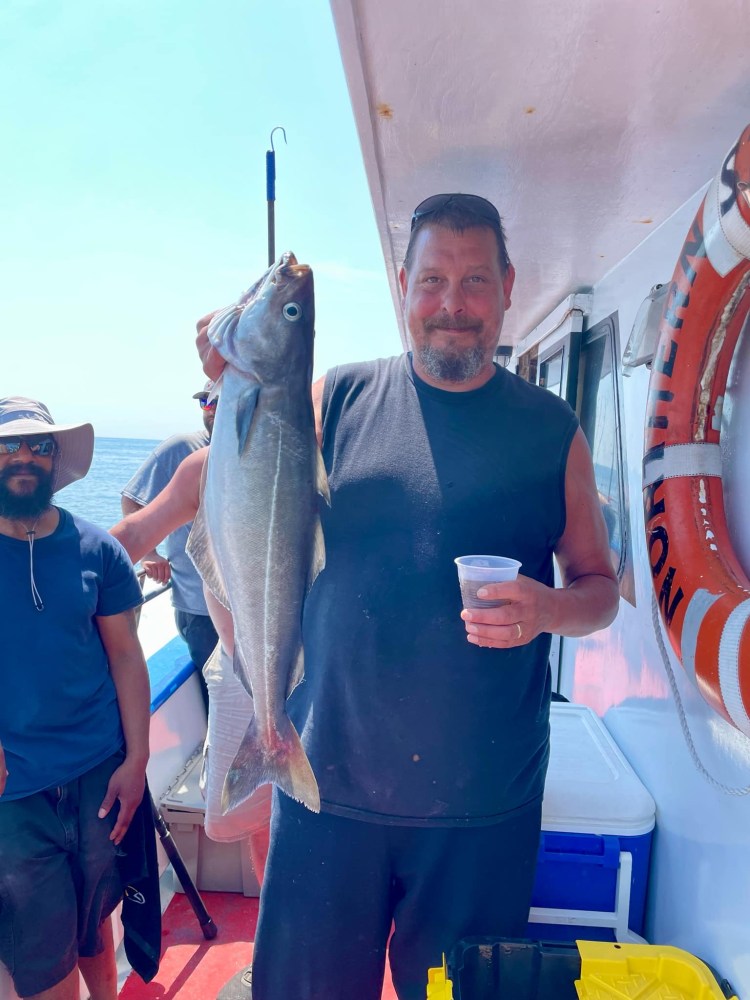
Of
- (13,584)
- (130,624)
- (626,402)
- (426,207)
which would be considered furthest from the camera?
(626,402)

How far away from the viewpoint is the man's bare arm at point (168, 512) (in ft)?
7.00

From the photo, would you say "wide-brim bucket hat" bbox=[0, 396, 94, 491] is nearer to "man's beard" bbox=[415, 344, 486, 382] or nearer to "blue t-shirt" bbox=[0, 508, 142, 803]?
"blue t-shirt" bbox=[0, 508, 142, 803]

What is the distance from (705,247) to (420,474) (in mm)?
1064

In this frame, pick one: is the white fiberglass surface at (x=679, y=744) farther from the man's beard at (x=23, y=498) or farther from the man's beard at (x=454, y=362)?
the man's beard at (x=23, y=498)

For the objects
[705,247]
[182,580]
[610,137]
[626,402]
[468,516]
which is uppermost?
[610,137]

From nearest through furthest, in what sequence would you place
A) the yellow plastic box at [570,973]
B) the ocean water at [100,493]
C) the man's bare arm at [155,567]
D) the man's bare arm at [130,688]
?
the yellow plastic box at [570,973] → the man's bare arm at [130,688] → the man's bare arm at [155,567] → the ocean water at [100,493]

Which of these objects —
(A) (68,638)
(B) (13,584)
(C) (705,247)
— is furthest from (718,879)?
(B) (13,584)

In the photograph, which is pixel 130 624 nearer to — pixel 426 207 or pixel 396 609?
pixel 396 609

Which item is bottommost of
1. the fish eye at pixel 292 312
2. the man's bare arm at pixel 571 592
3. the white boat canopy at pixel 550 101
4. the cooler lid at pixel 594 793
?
the cooler lid at pixel 594 793

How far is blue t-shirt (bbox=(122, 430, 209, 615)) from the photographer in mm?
4281

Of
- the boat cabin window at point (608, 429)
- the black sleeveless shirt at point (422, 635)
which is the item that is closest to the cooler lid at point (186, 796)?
the black sleeveless shirt at point (422, 635)

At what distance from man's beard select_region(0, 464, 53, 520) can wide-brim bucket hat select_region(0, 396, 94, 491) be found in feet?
0.51

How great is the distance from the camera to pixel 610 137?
231 cm

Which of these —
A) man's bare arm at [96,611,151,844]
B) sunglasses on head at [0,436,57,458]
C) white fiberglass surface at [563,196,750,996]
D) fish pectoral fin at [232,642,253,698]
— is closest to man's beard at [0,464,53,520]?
sunglasses on head at [0,436,57,458]
